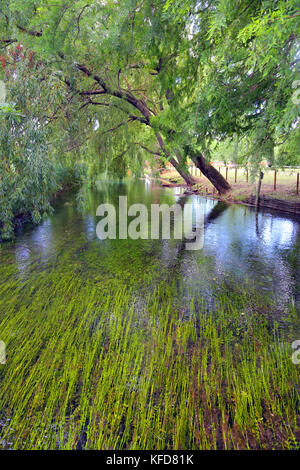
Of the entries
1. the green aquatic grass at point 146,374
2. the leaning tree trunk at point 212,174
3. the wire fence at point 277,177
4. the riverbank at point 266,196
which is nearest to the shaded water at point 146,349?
the green aquatic grass at point 146,374

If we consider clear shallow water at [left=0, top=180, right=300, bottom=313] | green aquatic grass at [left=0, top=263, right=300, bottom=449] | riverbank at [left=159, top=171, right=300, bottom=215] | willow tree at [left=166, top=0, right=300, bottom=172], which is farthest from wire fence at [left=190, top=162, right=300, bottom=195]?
green aquatic grass at [left=0, top=263, right=300, bottom=449]

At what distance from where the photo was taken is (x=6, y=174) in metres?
5.29

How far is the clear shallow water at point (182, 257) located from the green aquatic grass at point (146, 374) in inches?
25.1

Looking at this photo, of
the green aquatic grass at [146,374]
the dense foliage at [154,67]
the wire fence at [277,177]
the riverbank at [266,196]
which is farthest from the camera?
the wire fence at [277,177]

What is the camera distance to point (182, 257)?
18.8ft

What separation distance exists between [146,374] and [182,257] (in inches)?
135

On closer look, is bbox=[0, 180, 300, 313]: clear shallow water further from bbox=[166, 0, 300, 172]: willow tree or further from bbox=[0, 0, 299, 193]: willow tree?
bbox=[0, 0, 299, 193]: willow tree

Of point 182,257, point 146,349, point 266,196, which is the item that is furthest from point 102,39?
point 266,196

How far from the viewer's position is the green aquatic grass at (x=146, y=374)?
1.93m

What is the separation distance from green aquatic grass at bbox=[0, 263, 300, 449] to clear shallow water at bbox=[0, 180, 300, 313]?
2.09ft

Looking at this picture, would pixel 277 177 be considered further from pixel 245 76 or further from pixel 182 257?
pixel 182 257

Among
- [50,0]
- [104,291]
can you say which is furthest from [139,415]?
[50,0]

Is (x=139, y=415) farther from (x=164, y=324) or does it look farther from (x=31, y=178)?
(x=31, y=178)

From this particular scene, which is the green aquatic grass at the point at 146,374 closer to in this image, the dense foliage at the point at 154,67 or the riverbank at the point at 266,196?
the dense foliage at the point at 154,67
